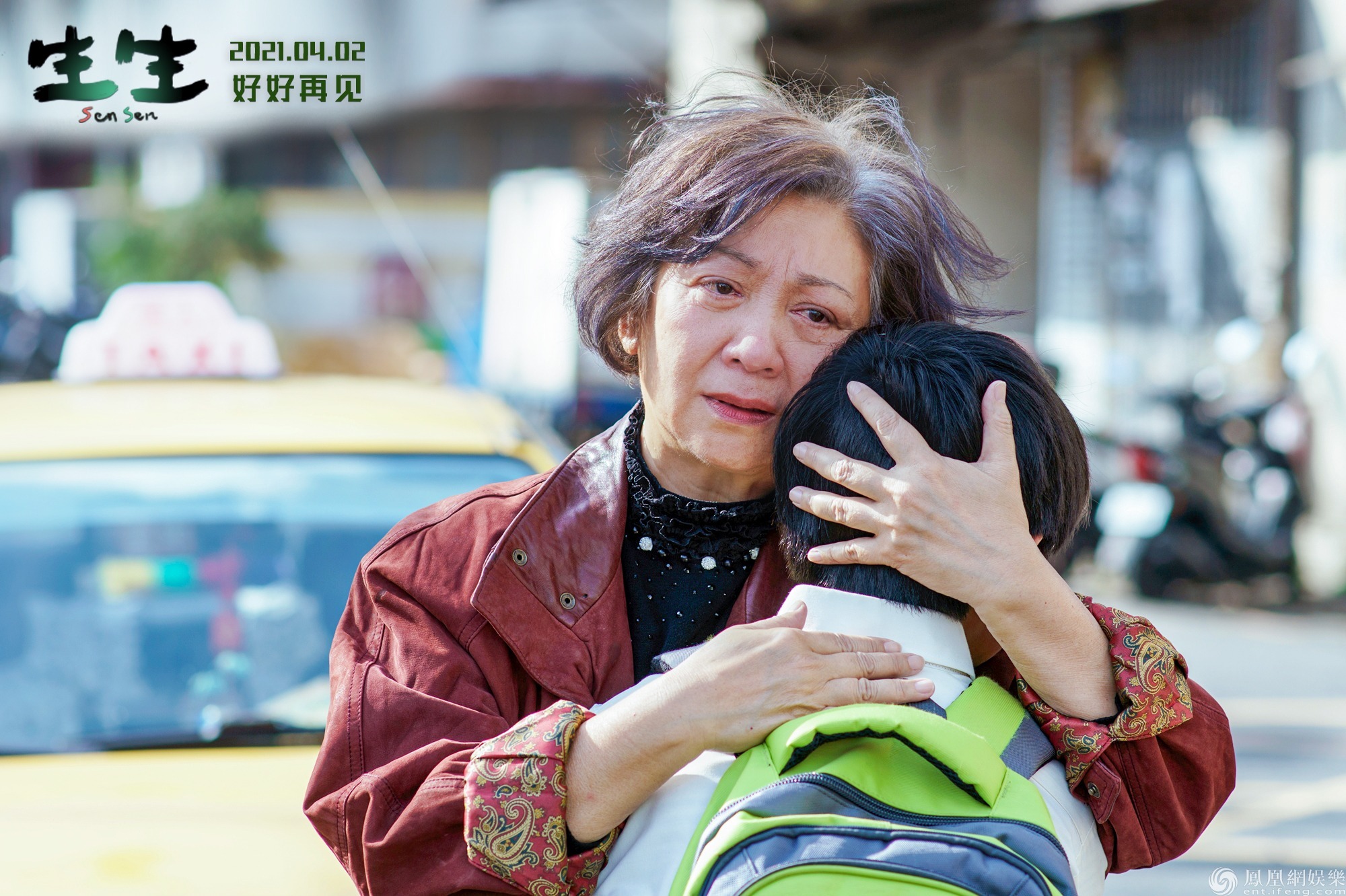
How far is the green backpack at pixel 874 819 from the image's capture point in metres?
1.20

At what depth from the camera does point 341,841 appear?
4.96 ft

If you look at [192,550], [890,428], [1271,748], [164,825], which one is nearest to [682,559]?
[890,428]

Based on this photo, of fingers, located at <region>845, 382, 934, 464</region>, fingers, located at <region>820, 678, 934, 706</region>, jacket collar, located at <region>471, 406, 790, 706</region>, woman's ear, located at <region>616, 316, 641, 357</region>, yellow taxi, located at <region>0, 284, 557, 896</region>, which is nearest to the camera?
fingers, located at <region>820, 678, 934, 706</region>

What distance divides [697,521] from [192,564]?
4.90ft

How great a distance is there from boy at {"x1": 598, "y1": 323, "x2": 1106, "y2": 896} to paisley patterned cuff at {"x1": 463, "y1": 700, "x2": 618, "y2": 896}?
0.15ft

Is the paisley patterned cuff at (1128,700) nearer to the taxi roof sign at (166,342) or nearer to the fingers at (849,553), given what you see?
the fingers at (849,553)

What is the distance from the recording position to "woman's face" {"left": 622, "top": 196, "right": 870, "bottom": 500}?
1.64 m

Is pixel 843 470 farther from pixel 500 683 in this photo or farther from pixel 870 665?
pixel 500 683

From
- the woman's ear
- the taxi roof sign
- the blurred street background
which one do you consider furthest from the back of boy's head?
the taxi roof sign

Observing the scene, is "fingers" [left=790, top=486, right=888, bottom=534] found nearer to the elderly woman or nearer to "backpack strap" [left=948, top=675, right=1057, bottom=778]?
the elderly woman

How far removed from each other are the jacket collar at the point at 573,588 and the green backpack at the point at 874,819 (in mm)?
343

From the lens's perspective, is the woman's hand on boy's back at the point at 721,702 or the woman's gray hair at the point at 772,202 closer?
the woman's hand on boy's back at the point at 721,702

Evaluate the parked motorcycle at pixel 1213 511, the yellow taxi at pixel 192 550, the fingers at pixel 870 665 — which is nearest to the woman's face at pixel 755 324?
the fingers at pixel 870 665

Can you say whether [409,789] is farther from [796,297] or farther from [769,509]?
[796,297]
